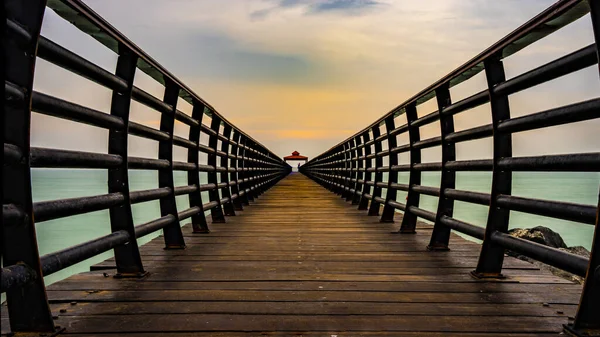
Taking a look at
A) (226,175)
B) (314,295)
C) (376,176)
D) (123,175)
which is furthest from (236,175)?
(314,295)

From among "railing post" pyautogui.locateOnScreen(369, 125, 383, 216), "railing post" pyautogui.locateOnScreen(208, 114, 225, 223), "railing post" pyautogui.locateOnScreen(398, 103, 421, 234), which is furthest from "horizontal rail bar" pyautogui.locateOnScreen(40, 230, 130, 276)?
"railing post" pyautogui.locateOnScreen(369, 125, 383, 216)

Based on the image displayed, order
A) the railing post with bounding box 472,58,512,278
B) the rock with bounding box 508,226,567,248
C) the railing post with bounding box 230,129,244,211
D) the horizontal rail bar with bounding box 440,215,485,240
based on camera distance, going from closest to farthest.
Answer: the railing post with bounding box 472,58,512,278 → the horizontal rail bar with bounding box 440,215,485,240 → the railing post with bounding box 230,129,244,211 → the rock with bounding box 508,226,567,248

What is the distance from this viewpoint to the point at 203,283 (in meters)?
2.67

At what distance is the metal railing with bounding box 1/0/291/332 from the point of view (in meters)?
1.76

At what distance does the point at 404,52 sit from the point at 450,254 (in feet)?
38.5

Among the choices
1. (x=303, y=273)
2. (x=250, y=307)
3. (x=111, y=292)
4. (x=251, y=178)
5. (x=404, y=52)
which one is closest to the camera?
(x=250, y=307)

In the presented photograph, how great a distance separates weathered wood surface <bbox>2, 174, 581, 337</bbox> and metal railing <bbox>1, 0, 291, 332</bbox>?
0.71ft

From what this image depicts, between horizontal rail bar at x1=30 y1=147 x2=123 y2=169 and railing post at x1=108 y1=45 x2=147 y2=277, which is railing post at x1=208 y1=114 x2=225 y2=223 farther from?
horizontal rail bar at x1=30 y1=147 x2=123 y2=169

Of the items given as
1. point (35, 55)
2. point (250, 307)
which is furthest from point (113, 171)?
point (250, 307)

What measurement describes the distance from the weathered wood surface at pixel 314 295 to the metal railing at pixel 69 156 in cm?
22

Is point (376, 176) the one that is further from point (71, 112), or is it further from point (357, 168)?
point (71, 112)

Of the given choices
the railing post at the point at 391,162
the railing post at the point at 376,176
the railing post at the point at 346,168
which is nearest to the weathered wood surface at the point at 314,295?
the railing post at the point at 391,162

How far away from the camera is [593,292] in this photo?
1.84 m

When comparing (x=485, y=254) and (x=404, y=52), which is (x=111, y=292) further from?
(x=404, y=52)
